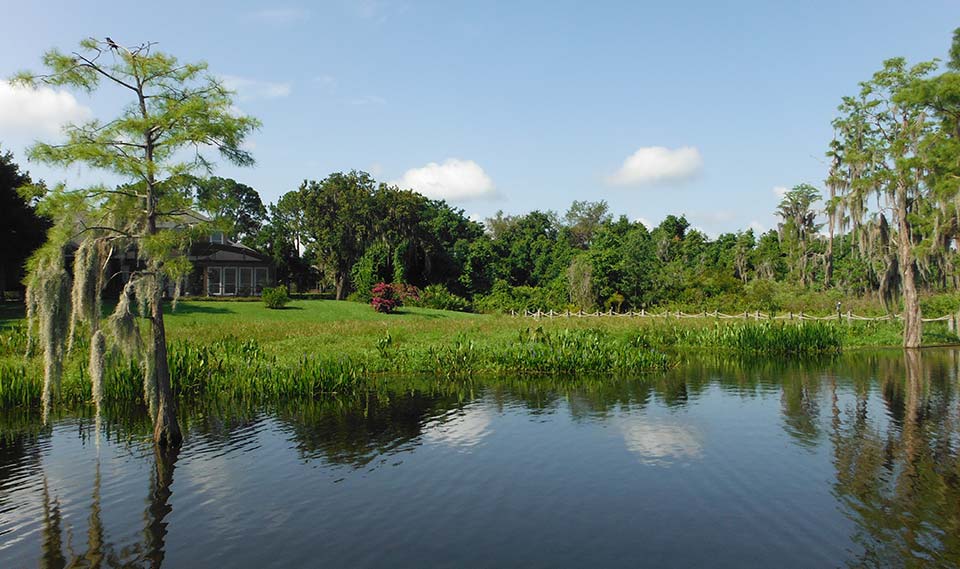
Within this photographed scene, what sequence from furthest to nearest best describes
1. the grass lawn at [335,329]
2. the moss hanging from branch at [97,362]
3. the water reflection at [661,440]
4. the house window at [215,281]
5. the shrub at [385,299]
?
the house window at [215,281] < the shrub at [385,299] < the grass lawn at [335,329] < the water reflection at [661,440] < the moss hanging from branch at [97,362]

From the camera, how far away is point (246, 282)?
54.7 metres

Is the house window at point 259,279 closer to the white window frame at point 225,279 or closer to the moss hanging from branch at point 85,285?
the white window frame at point 225,279

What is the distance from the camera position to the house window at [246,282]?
54031 millimetres

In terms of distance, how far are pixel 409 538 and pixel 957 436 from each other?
13.3m

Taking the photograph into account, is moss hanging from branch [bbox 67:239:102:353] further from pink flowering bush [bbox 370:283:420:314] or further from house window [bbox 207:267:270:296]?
house window [bbox 207:267:270:296]

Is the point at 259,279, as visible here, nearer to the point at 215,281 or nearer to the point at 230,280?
the point at 230,280

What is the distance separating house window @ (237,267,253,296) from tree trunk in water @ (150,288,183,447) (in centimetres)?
4134

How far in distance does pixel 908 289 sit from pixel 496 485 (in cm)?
3281

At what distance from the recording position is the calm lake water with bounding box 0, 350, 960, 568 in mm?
9203

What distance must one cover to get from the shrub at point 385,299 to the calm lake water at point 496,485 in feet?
92.9

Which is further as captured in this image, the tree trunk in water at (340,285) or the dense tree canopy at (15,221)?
the tree trunk in water at (340,285)

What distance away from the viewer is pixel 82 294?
12.0m

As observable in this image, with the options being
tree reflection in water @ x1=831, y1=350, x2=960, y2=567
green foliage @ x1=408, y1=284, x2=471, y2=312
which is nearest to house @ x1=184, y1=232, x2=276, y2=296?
green foliage @ x1=408, y1=284, x2=471, y2=312

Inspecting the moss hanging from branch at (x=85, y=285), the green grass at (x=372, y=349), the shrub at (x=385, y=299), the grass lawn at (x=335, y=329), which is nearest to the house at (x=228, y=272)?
the grass lawn at (x=335, y=329)
